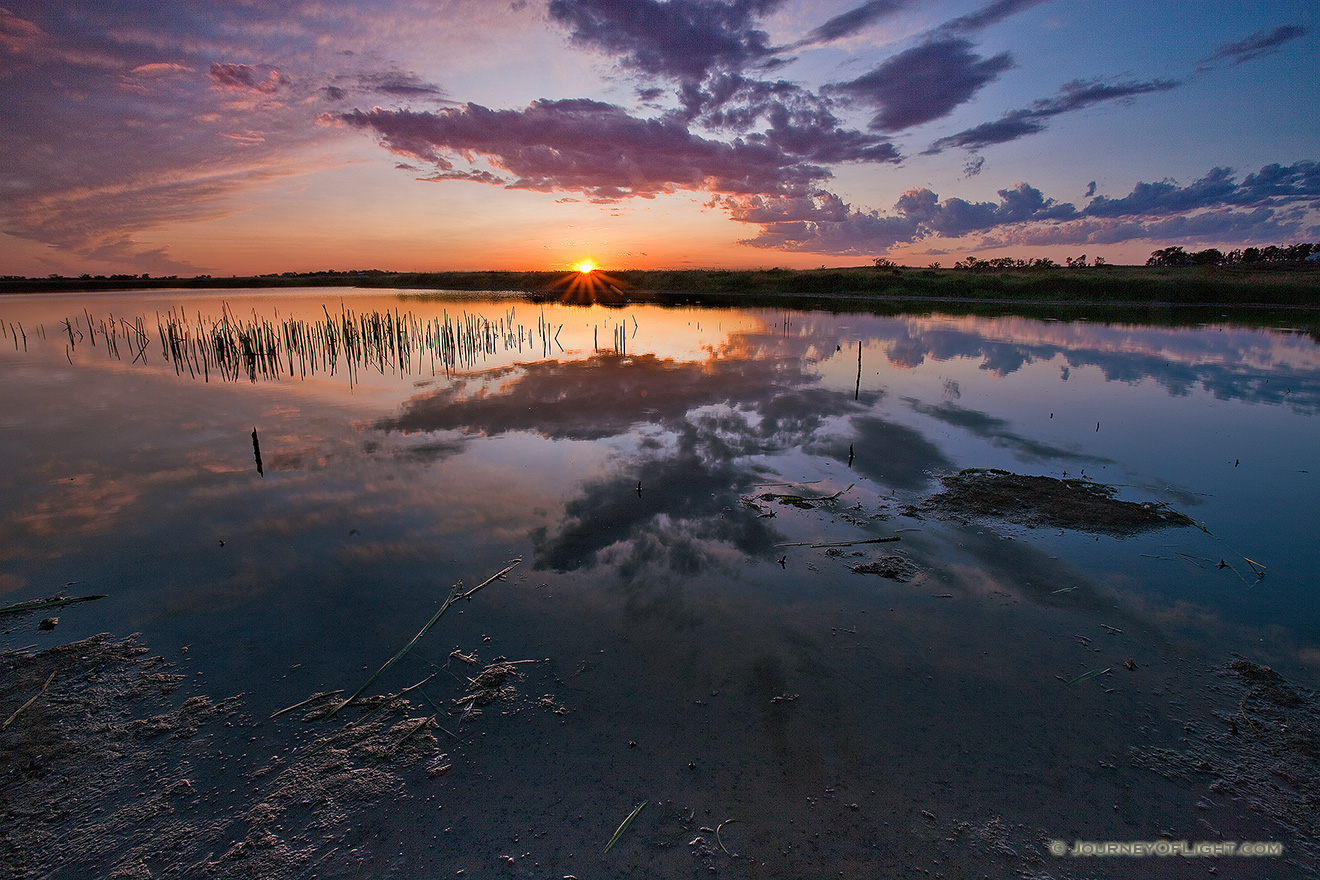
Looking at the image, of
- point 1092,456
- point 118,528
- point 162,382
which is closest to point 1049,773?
point 1092,456

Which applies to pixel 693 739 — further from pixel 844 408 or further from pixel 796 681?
pixel 844 408

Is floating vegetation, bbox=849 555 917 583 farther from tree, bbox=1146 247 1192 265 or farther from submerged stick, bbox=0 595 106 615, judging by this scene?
tree, bbox=1146 247 1192 265

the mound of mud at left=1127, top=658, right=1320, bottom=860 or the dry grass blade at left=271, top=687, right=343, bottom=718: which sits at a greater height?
the dry grass blade at left=271, top=687, right=343, bottom=718

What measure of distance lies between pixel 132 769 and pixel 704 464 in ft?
21.4

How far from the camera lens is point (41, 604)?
473 centimetres

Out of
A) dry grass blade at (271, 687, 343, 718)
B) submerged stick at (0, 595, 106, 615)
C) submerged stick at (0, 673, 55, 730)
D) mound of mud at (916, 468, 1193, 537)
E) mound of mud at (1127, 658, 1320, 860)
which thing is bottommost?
mound of mud at (1127, 658, 1320, 860)

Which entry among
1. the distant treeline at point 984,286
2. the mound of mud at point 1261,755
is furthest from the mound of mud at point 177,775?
the distant treeline at point 984,286

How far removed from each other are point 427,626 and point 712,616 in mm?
2383

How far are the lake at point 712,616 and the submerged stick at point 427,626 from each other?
6 centimetres

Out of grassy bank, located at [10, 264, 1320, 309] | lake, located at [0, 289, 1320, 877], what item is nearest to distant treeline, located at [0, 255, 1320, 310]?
grassy bank, located at [10, 264, 1320, 309]

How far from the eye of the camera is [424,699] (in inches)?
151

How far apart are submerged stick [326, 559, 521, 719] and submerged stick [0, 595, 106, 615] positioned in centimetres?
305

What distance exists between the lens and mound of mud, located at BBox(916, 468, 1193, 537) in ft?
21.1

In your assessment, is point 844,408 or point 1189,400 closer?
point 844,408
